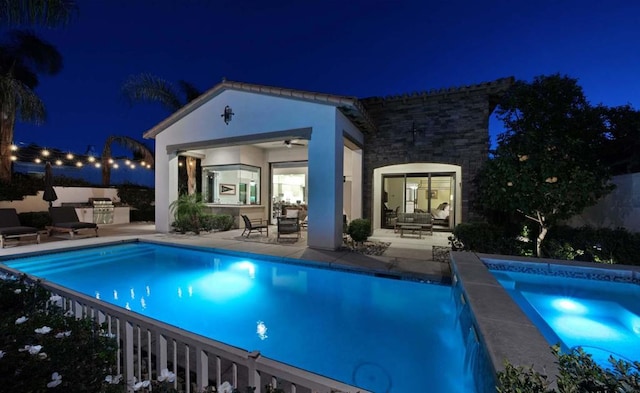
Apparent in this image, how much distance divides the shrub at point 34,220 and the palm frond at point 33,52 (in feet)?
22.5

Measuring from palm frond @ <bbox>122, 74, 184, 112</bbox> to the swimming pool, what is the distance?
13657 millimetres

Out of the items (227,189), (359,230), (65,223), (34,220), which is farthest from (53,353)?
(34,220)

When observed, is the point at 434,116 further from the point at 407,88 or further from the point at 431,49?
the point at 407,88

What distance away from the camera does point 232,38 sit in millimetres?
26453

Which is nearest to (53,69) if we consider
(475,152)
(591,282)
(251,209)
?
(251,209)

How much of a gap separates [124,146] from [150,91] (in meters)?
6.21

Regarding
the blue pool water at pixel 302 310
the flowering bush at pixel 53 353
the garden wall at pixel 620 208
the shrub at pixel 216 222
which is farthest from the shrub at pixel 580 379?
the shrub at pixel 216 222

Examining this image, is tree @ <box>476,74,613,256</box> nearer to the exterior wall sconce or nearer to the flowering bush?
the flowering bush

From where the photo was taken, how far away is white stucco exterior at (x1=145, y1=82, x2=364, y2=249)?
26.1 feet

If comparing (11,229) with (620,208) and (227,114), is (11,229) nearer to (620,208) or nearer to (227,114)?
(227,114)

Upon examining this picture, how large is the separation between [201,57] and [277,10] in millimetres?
15681

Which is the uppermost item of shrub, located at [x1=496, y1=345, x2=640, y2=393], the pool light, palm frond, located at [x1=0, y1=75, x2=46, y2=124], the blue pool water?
palm frond, located at [x1=0, y1=75, x2=46, y2=124]

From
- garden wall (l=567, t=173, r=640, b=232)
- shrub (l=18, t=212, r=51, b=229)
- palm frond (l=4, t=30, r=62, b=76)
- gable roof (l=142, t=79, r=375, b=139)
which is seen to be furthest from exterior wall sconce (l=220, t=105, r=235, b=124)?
garden wall (l=567, t=173, r=640, b=232)

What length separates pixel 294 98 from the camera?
8430 mm
